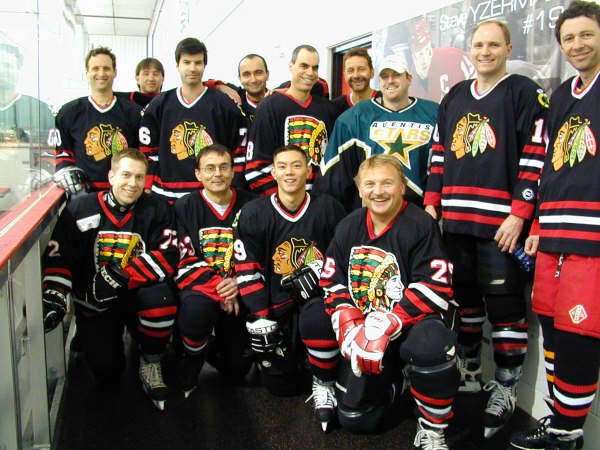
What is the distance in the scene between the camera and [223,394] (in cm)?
218

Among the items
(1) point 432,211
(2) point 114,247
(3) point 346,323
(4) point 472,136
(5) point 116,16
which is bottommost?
(3) point 346,323

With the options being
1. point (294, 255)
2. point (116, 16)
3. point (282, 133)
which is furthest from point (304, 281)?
point (116, 16)

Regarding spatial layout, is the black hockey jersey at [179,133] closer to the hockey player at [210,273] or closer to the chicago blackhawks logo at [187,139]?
the chicago blackhawks logo at [187,139]

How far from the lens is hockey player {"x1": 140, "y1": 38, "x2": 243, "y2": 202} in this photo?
257 centimetres

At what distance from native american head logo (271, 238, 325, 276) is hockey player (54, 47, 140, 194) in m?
0.99

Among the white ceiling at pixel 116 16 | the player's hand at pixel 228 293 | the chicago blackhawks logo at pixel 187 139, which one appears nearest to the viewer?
the player's hand at pixel 228 293

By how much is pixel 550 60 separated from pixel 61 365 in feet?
6.78

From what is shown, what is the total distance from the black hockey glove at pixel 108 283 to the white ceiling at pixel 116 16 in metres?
9.30

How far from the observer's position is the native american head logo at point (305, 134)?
2.49 m

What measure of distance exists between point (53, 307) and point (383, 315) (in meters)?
1.09

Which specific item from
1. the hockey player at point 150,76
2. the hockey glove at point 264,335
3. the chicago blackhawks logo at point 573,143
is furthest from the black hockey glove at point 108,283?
the hockey player at point 150,76

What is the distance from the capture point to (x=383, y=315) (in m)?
1.72

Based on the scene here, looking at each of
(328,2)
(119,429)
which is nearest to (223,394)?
(119,429)

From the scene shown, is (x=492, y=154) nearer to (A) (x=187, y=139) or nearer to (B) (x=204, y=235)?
(B) (x=204, y=235)
